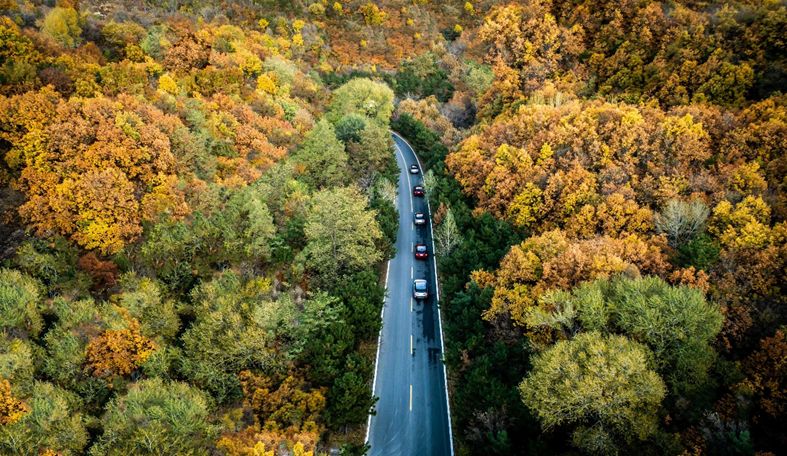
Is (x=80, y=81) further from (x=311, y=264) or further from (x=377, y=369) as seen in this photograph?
(x=377, y=369)

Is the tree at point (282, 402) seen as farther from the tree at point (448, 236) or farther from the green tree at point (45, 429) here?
the tree at point (448, 236)

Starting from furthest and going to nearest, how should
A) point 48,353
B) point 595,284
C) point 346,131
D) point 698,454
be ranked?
point 346,131 < point 595,284 < point 48,353 < point 698,454

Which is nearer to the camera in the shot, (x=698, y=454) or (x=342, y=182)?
(x=698, y=454)

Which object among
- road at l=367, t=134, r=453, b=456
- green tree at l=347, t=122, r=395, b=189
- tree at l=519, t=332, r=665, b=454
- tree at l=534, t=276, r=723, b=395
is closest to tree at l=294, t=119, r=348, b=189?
green tree at l=347, t=122, r=395, b=189

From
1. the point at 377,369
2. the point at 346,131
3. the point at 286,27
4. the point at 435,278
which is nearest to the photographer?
the point at 377,369

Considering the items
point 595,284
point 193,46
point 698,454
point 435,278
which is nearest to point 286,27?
point 193,46

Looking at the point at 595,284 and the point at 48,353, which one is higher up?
the point at 595,284
